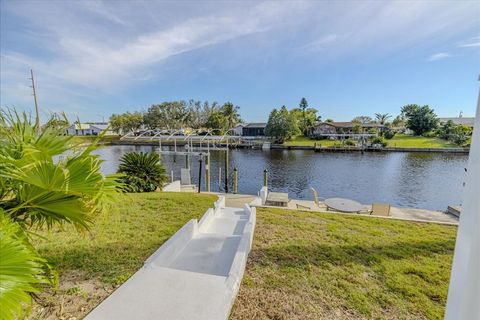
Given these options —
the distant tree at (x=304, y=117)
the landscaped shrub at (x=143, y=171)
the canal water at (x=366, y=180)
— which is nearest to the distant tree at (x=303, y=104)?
the distant tree at (x=304, y=117)

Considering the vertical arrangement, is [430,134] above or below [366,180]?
above

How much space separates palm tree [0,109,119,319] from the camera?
162cm

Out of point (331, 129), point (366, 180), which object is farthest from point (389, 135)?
point (366, 180)

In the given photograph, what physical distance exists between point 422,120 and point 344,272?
55592 mm

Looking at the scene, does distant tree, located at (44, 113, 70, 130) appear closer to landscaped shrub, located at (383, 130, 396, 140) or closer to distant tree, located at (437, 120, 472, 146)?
distant tree, located at (437, 120, 472, 146)

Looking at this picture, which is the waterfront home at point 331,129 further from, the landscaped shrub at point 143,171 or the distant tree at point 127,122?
the landscaped shrub at point 143,171

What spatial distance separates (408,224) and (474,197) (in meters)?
5.34

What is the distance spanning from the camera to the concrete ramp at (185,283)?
7.73 ft

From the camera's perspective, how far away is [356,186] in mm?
17703

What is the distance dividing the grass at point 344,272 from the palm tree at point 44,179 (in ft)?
5.97

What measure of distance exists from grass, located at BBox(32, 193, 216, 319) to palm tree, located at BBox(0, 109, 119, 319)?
244mm

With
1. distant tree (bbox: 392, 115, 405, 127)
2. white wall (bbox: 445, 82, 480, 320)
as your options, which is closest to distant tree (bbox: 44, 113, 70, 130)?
white wall (bbox: 445, 82, 480, 320)

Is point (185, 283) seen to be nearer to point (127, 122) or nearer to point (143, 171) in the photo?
point (143, 171)

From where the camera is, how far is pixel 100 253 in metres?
3.54
